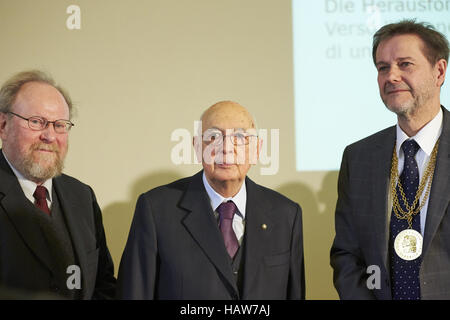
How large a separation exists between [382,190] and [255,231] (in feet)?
2.30

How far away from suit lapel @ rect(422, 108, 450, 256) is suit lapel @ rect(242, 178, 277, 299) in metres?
0.74

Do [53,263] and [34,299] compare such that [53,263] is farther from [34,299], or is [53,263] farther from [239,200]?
[239,200]

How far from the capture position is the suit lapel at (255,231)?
248 centimetres

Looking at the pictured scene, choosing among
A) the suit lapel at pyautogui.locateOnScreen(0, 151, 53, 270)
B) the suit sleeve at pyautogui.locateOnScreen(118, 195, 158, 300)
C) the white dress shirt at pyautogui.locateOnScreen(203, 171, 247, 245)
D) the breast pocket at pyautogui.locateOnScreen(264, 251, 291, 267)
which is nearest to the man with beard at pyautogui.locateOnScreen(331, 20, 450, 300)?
the breast pocket at pyautogui.locateOnScreen(264, 251, 291, 267)

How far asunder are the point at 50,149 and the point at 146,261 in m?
0.79

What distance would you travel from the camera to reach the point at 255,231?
2.55 metres

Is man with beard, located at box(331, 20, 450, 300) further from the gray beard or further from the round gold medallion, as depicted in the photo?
the gray beard

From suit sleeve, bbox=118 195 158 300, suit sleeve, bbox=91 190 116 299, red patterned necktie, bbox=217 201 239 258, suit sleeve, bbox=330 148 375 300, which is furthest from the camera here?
suit sleeve, bbox=91 190 116 299

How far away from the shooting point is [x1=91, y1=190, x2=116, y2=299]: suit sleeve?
281 centimetres

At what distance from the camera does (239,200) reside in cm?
264

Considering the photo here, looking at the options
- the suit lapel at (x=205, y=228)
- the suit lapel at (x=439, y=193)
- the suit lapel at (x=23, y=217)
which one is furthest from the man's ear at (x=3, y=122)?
the suit lapel at (x=439, y=193)

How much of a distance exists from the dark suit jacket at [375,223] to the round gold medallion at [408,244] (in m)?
0.04

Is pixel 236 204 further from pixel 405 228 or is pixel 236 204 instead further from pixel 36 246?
pixel 36 246
